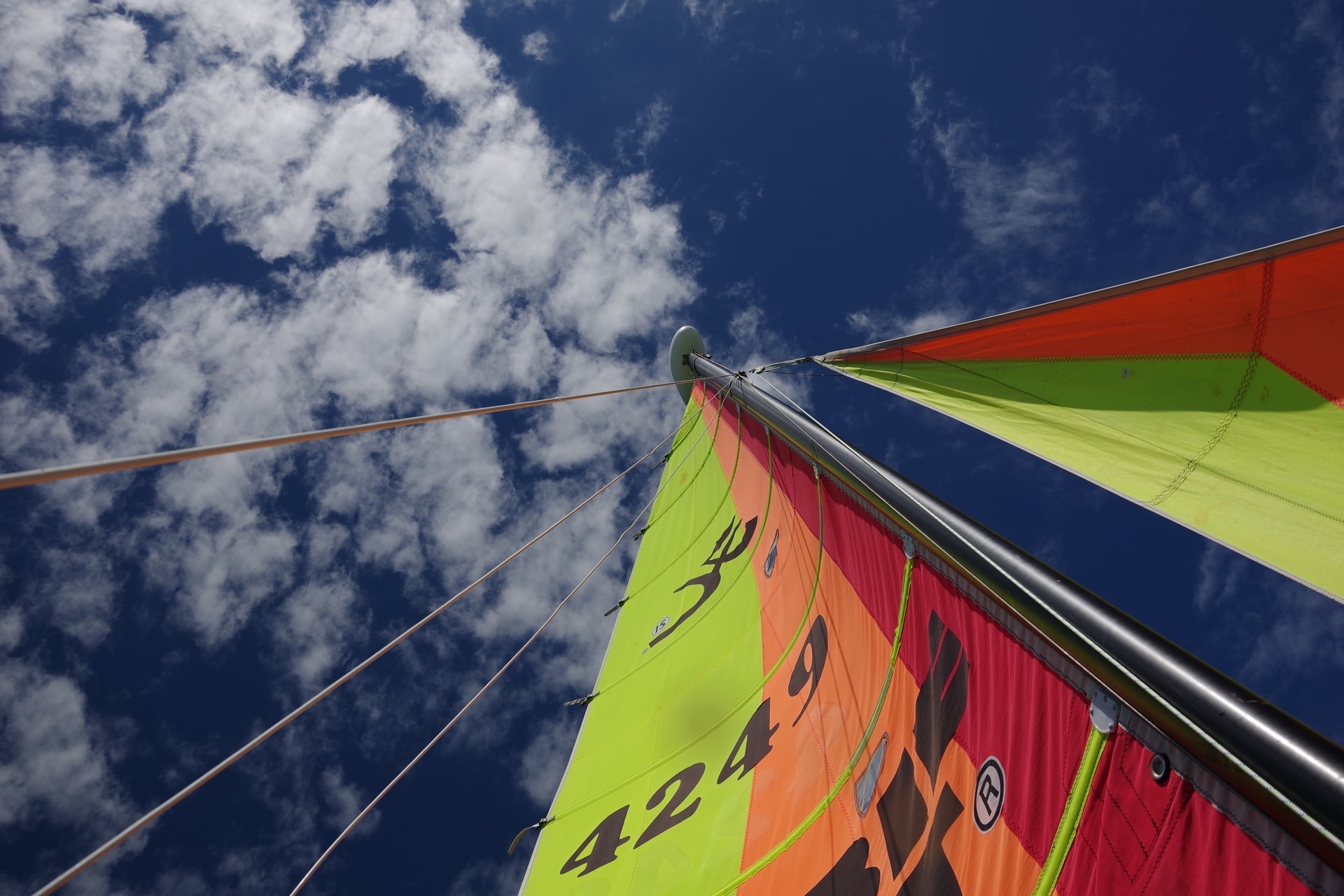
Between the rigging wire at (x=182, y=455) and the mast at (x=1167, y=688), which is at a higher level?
the rigging wire at (x=182, y=455)

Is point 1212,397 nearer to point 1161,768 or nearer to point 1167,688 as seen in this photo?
point 1167,688

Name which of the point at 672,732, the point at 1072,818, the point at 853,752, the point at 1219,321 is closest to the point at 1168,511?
the point at 1219,321

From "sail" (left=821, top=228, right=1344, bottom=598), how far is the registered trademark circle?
1.01 metres

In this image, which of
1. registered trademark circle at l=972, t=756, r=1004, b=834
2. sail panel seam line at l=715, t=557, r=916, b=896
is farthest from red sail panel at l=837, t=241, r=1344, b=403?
registered trademark circle at l=972, t=756, r=1004, b=834

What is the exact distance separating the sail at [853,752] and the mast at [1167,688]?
63 mm

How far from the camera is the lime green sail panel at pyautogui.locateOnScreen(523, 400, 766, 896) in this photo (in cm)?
353

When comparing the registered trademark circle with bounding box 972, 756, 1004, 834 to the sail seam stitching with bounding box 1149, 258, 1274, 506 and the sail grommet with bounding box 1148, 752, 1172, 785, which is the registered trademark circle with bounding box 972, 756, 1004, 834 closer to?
the sail grommet with bounding box 1148, 752, 1172, 785

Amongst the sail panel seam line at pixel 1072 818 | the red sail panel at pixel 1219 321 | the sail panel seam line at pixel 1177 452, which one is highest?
the red sail panel at pixel 1219 321

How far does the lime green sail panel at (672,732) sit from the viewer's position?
353 cm

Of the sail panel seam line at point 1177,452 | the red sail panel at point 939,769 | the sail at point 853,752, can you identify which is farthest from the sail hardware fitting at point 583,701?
the sail panel seam line at point 1177,452

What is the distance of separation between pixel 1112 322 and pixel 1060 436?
0.48 metres

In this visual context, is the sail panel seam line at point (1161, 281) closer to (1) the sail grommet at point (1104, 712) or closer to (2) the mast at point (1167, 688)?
(2) the mast at point (1167, 688)

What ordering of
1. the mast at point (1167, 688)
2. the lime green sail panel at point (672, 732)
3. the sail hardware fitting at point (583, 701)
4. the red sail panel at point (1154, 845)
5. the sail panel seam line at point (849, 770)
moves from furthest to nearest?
the sail hardware fitting at point (583, 701)
the lime green sail panel at point (672, 732)
the sail panel seam line at point (849, 770)
the red sail panel at point (1154, 845)
the mast at point (1167, 688)

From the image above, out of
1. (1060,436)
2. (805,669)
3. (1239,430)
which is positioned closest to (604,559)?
(805,669)
